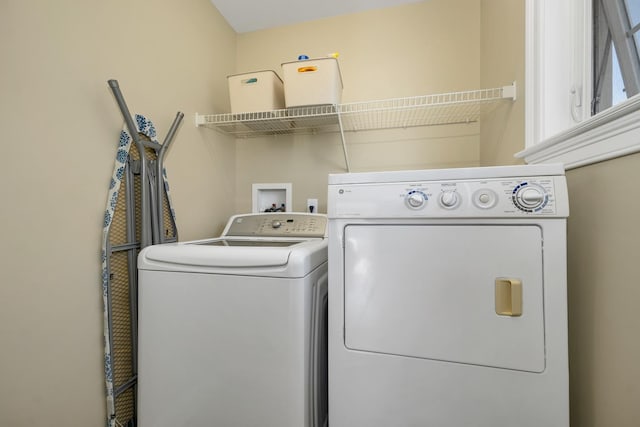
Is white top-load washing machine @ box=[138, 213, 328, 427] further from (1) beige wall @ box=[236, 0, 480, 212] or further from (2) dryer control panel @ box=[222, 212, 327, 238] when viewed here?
(1) beige wall @ box=[236, 0, 480, 212]

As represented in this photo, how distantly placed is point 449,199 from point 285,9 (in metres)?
1.91

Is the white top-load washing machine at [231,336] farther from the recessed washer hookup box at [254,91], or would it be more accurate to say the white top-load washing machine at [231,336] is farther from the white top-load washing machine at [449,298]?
the recessed washer hookup box at [254,91]

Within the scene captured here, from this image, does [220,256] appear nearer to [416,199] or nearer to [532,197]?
[416,199]

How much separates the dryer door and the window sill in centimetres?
27

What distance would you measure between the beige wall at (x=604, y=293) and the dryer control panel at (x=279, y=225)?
3.44 feet

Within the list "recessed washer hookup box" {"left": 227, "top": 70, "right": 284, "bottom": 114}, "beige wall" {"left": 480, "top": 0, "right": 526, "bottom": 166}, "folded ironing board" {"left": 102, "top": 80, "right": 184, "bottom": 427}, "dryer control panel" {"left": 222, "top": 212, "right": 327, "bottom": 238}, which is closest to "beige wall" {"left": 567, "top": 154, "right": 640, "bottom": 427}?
"beige wall" {"left": 480, "top": 0, "right": 526, "bottom": 166}

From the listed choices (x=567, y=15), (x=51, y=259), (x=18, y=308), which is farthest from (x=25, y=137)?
(x=567, y=15)

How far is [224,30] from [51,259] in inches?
74.9

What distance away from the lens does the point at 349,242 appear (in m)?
0.92

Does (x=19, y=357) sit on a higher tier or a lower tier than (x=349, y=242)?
lower

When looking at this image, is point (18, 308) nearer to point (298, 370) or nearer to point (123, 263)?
point (123, 263)

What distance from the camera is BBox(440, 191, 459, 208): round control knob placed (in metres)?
0.82

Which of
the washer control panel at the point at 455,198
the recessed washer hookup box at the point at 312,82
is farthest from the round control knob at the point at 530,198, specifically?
the recessed washer hookup box at the point at 312,82

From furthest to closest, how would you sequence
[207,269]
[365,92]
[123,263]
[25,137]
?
[365,92], [123,263], [207,269], [25,137]
